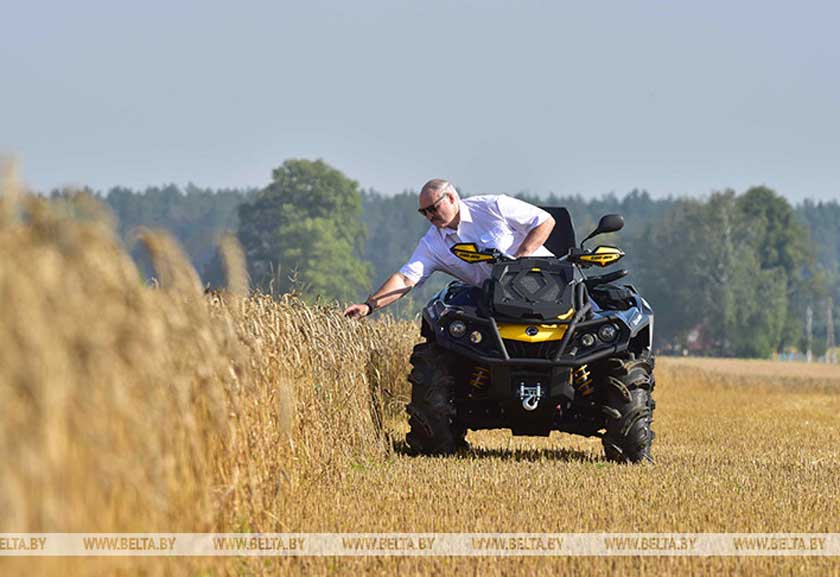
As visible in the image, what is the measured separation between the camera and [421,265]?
12.6m

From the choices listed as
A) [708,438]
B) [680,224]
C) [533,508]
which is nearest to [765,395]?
[708,438]

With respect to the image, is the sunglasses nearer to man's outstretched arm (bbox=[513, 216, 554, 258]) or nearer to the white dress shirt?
the white dress shirt

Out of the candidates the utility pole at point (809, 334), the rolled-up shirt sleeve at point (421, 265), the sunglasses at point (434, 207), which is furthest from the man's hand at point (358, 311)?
the utility pole at point (809, 334)

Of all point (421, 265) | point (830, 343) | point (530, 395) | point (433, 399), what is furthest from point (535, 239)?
A: point (830, 343)

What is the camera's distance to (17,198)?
15.0ft

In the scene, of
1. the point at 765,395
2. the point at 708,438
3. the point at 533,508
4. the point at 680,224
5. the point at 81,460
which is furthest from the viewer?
the point at 680,224

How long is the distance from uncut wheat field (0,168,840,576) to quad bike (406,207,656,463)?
34 centimetres

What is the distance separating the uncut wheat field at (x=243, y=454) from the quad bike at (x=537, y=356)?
340 mm

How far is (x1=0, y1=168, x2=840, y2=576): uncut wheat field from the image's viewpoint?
4.50 m

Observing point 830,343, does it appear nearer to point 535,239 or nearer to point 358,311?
point 535,239

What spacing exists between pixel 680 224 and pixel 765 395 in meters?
Result: 91.4

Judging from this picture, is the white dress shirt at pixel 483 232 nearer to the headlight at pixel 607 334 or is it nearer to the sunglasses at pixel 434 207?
the sunglasses at pixel 434 207

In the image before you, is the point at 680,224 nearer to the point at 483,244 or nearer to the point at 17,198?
the point at 483,244

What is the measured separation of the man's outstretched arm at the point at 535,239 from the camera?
12094 mm
